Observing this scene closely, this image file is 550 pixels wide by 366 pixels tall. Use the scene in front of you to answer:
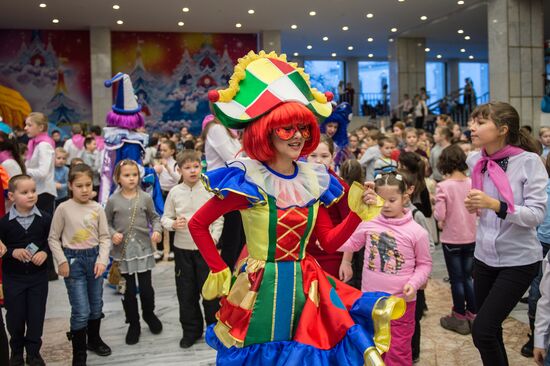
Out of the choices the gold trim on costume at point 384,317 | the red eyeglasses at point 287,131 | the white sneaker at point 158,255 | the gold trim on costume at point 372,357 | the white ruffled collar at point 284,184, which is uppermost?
the red eyeglasses at point 287,131

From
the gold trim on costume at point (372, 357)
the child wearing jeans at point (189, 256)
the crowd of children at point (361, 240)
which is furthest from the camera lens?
the child wearing jeans at point (189, 256)

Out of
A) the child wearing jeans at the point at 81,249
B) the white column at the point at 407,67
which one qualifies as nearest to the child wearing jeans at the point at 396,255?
the child wearing jeans at the point at 81,249

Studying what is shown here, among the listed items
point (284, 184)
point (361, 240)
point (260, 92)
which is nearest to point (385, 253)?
point (361, 240)

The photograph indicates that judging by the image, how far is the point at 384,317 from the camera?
7.77 feet

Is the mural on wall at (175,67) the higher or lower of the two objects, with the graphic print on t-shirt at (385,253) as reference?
higher

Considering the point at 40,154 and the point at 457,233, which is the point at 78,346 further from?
the point at 457,233

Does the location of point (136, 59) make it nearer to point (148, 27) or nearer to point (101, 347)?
point (148, 27)

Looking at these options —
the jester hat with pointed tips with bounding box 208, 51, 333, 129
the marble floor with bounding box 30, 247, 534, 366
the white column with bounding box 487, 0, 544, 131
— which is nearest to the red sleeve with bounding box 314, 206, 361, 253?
the jester hat with pointed tips with bounding box 208, 51, 333, 129

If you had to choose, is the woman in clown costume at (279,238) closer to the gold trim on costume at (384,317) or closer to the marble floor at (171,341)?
the gold trim on costume at (384,317)

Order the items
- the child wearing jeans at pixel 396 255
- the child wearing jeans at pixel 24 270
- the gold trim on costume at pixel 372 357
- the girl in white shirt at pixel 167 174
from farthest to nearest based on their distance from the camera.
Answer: the girl in white shirt at pixel 167 174 < the child wearing jeans at pixel 24 270 < the child wearing jeans at pixel 396 255 < the gold trim on costume at pixel 372 357

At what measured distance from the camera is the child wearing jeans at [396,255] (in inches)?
129

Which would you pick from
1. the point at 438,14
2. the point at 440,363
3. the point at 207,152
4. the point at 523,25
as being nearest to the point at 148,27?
the point at 438,14

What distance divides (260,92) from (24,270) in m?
2.27

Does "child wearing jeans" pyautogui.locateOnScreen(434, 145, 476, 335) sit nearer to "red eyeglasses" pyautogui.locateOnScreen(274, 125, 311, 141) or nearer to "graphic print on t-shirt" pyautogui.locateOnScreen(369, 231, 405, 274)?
"graphic print on t-shirt" pyautogui.locateOnScreen(369, 231, 405, 274)
